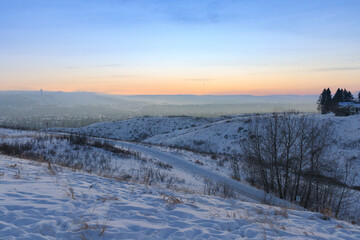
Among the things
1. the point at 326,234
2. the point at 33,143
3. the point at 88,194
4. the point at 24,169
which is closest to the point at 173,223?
the point at 88,194

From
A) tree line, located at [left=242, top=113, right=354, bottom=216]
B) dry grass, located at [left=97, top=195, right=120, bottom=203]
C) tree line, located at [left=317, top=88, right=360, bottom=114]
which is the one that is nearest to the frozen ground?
dry grass, located at [left=97, top=195, right=120, bottom=203]

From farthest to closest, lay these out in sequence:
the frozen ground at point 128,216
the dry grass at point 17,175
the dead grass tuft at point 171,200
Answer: the dry grass at point 17,175, the dead grass tuft at point 171,200, the frozen ground at point 128,216

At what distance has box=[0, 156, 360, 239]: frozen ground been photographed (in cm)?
450

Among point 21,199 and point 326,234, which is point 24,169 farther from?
point 326,234

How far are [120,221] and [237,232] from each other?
8.96 feet

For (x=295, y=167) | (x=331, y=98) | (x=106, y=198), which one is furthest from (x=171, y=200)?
(x=331, y=98)

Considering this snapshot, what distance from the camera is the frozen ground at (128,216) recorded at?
4.50m

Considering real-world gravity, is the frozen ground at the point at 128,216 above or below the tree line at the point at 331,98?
below

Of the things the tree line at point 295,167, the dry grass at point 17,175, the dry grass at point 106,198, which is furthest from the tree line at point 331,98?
the dry grass at point 17,175

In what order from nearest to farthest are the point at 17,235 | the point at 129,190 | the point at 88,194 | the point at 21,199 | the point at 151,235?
the point at 17,235 < the point at 151,235 < the point at 21,199 < the point at 88,194 < the point at 129,190

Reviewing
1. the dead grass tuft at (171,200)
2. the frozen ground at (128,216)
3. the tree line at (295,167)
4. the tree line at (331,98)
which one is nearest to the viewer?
the frozen ground at (128,216)

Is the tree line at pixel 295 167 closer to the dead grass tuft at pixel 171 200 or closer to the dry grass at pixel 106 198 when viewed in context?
the dead grass tuft at pixel 171 200

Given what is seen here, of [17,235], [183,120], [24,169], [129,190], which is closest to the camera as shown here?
[17,235]

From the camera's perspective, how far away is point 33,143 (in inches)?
689
